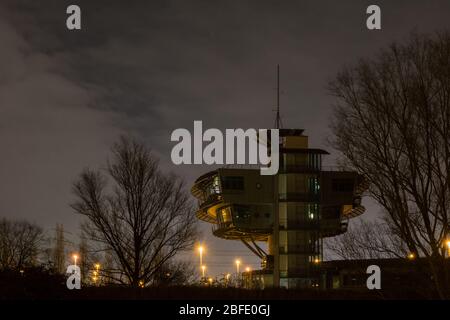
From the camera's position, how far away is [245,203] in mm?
75375

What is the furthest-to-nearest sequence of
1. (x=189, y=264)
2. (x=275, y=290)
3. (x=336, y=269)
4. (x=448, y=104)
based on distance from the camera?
(x=336, y=269), (x=189, y=264), (x=275, y=290), (x=448, y=104)

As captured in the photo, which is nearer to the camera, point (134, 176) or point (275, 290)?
point (134, 176)

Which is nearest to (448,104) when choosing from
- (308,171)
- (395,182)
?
(395,182)

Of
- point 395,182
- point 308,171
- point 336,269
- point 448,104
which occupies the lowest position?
point 336,269
